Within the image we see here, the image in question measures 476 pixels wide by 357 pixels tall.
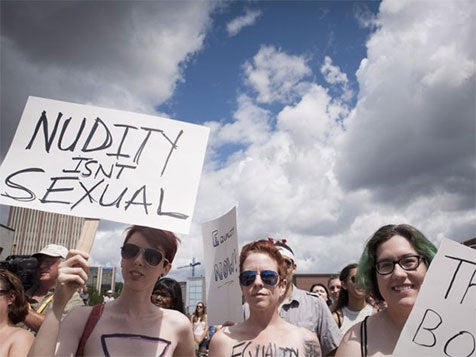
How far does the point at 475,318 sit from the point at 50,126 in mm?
2414

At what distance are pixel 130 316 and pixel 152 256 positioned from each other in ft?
1.09

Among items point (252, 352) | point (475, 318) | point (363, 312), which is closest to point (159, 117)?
point (252, 352)

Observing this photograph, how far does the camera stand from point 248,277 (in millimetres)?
2512

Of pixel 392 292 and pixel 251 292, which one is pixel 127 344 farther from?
pixel 392 292

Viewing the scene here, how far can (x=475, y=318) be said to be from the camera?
6.03ft

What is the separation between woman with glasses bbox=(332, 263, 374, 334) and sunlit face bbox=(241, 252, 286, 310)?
2.44 meters

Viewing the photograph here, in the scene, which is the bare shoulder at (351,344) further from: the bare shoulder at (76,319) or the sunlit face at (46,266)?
the sunlit face at (46,266)

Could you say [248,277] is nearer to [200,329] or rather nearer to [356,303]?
[356,303]

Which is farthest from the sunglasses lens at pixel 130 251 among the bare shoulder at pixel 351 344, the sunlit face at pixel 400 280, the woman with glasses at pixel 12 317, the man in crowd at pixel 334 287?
the man in crowd at pixel 334 287

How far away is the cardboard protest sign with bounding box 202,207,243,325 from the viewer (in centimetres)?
308

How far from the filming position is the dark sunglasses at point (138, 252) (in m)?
2.25

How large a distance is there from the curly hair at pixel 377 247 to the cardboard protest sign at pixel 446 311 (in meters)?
0.25

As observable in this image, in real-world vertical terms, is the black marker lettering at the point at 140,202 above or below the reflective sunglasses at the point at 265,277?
above

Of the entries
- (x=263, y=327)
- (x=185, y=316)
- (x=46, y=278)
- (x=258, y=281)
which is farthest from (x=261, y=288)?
(x=46, y=278)
